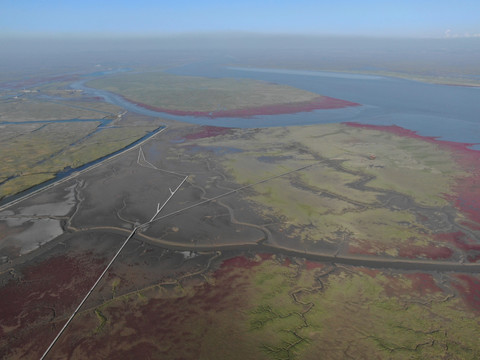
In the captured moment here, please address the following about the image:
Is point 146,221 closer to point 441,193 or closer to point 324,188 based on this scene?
point 324,188

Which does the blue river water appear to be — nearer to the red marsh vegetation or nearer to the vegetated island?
the red marsh vegetation

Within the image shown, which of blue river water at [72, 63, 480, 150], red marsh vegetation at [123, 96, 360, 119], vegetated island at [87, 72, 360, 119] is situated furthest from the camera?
vegetated island at [87, 72, 360, 119]

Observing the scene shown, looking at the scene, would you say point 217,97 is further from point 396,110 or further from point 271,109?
point 396,110

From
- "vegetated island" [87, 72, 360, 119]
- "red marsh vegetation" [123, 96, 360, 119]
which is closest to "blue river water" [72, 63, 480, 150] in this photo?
"red marsh vegetation" [123, 96, 360, 119]

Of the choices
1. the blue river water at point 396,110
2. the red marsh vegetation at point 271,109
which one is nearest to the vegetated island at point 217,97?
the red marsh vegetation at point 271,109

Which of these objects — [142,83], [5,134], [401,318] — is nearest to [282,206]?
[401,318]

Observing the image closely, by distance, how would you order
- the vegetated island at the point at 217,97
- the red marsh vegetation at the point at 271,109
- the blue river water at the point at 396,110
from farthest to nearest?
1. the vegetated island at the point at 217,97
2. the red marsh vegetation at the point at 271,109
3. the blue river water at the point at 396,110

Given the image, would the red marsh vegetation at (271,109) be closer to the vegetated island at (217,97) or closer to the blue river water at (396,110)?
the vegetated island at (217,97)

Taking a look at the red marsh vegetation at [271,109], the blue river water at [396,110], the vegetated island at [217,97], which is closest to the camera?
the blue river water at [396,110]
